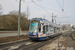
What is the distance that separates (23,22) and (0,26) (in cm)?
1300

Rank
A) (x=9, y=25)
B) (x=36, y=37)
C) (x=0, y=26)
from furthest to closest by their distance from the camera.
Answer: (x=9, y=25) < (x=0, y=26) < (x=36, y=37)

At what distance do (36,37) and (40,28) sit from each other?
4.90 ft

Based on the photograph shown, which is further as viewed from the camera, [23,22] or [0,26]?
[23,22]

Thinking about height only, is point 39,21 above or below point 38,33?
above

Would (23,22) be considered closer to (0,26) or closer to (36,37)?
(0,26)

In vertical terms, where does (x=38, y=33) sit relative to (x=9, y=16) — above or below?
below

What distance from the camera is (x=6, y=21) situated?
46.9 m

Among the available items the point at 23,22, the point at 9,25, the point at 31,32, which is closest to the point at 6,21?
the point at 9,25

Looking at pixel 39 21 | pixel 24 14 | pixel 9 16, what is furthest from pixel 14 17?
pixel 39 21

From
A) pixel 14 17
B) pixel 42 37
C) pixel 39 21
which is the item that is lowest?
pixel 42 37

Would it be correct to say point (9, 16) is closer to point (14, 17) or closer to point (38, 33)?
point (14, 17)

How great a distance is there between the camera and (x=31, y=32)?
14.4m

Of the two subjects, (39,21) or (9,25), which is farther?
(9,25)

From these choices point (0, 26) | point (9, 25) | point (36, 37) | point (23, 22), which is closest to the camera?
point (36, 37)
